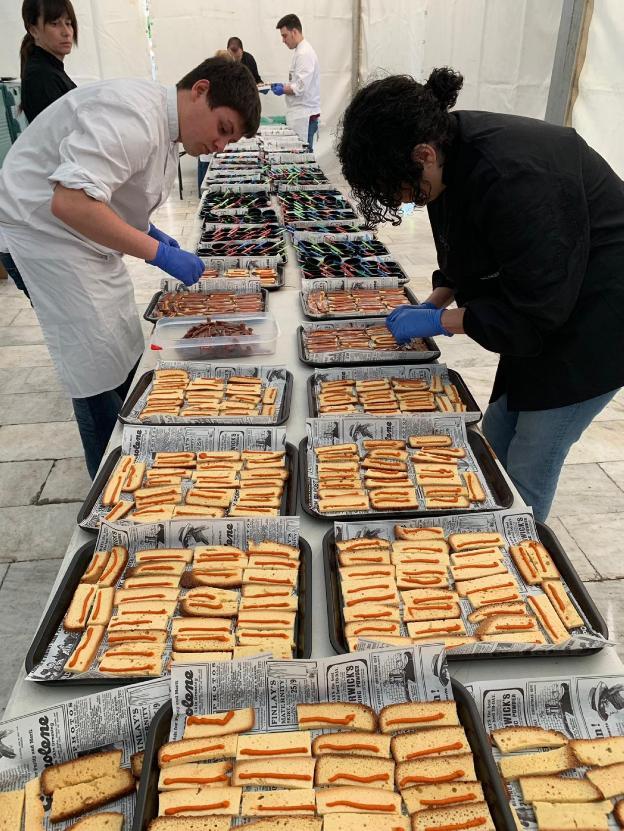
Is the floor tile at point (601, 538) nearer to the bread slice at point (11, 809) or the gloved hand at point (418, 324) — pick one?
the gloved hand at point (418, 324)

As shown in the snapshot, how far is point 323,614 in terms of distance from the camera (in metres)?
1.59

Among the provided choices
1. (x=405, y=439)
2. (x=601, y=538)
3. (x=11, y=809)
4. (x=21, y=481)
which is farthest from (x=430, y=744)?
(x=21, y=481)

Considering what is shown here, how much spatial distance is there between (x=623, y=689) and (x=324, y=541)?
0.84 metres

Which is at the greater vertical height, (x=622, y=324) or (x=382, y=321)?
(x=622, y=324)

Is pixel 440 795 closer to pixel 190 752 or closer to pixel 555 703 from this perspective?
pixel 555 703

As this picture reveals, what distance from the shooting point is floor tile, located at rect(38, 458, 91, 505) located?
387cm

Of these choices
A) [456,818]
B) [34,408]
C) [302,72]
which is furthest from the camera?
[302,72]

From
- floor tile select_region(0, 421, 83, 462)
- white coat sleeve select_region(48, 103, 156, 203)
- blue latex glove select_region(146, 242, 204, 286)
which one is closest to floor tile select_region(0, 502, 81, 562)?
floor tile select_region(0, 421, 83, 462)

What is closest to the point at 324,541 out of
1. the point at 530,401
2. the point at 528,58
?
the point at 530,401

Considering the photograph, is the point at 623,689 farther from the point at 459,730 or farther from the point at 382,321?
the point at 382,321

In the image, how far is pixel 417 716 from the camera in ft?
4.37

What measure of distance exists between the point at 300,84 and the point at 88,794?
1119cm

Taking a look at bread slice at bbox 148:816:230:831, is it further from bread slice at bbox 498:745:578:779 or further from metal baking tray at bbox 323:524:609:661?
bread slice at bbox 498:745:578:779

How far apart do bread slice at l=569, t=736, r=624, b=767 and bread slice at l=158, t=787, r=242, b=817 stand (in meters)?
0.74
